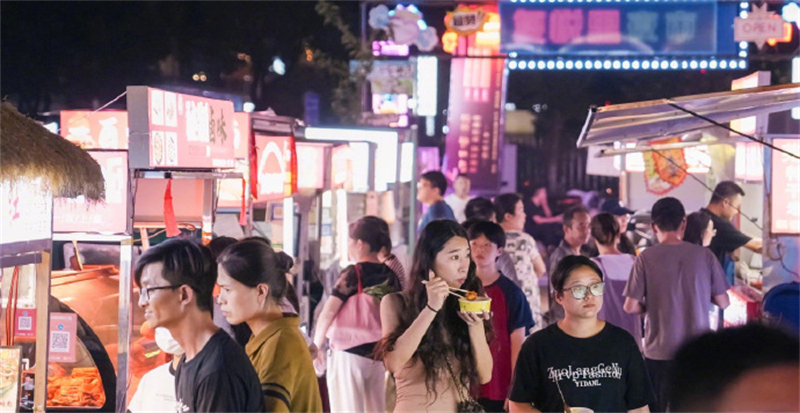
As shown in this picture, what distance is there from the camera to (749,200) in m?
12.0

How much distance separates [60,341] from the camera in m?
7.07

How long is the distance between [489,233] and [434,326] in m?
1.81

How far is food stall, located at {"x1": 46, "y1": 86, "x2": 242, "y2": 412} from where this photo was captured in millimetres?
5879

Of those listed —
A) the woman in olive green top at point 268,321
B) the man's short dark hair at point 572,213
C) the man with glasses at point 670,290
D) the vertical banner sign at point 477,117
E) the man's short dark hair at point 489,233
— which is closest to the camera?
the woman in olive green top at point 268,321

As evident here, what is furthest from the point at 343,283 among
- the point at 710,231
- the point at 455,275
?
the point at 710,231

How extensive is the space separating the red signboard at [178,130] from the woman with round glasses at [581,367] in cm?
275

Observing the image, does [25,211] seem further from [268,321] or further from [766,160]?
[766,160]

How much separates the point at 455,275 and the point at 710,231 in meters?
4.62

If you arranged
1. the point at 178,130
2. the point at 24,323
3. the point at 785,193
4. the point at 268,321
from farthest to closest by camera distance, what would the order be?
the point at 785,193 < the point at 24,323 < the point at 178,130 < the point at 268,321

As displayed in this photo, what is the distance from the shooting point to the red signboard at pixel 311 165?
Answer: 10.2 meters

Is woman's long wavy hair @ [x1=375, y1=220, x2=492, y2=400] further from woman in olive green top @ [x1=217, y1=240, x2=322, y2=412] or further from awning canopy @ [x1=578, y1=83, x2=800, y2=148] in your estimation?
awning canopy @ [x1=578, y1=83, x2=800, y2=148]

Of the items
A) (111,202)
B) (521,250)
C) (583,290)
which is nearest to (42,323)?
(111,202)

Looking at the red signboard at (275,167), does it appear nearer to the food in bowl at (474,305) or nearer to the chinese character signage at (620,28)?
the food in bowl at (474,305)

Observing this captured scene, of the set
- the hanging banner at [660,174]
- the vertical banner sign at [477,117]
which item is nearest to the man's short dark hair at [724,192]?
the hanging banner at [660,174]
